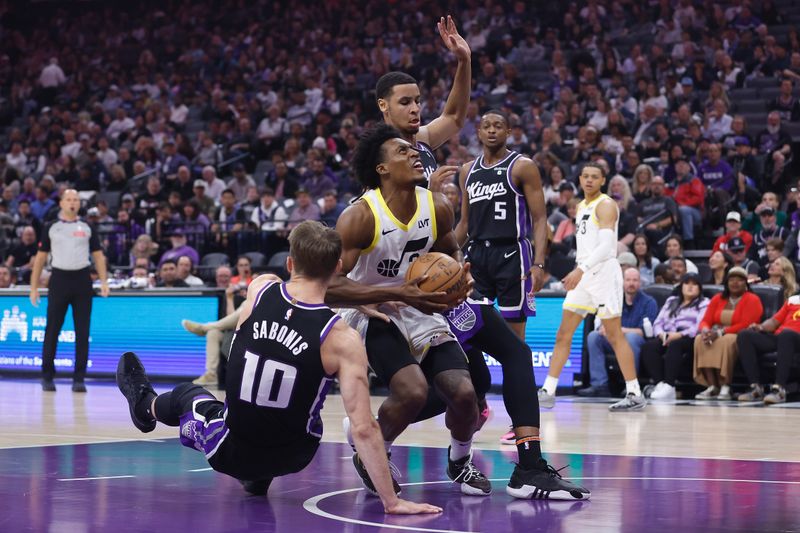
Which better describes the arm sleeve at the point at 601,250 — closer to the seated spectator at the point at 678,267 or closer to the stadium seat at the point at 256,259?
the seated spectator at the point at 678,267

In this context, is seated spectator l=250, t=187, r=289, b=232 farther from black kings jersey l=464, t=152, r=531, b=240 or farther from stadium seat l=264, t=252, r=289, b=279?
black kings jersey l=464, t=152, r=531, b=240

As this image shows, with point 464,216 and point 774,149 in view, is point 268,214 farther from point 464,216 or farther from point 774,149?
point 464,216

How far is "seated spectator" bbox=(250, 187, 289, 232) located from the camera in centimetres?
1623

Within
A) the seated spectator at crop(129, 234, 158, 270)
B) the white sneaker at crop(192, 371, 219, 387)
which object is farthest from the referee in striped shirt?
the seated spectator at crop(129, 234, 158, 270)

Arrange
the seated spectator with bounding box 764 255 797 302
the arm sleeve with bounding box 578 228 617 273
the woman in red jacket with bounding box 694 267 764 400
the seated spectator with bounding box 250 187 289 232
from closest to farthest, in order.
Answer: the arm sleeve with bounding box 578 228 617 273 → the woman in red jacket with bounding box 694 267 764 400 → the seated spectator with bounding box 764 255 797 302 → the seated spectator with bounding box 250 187 289 232

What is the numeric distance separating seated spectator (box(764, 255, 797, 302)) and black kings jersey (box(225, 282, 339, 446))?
8.00m

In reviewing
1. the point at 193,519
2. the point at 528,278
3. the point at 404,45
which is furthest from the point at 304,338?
the point at 404,45

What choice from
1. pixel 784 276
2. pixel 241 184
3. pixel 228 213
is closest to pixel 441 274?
pixel 784 276

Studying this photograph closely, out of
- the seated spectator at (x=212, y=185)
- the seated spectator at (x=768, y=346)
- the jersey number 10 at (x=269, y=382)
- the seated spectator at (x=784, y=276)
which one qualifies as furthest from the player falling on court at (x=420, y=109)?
the seated spectator at (x=212, y=185)

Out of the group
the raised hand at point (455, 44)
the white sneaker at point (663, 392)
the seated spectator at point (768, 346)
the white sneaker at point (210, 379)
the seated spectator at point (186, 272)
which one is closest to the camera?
the raised hand at point (455, 44)

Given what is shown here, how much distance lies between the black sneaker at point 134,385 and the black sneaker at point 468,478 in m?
1.46

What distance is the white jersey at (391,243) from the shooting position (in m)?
5.17

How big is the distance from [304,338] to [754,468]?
9.13 feet

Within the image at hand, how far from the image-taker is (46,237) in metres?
12.3
